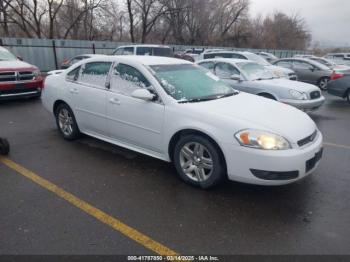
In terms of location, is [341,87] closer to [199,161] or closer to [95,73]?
[199,161]

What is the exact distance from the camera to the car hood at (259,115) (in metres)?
3.43

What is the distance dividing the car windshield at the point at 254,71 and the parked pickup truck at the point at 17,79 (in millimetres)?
6268

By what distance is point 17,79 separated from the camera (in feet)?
29.2

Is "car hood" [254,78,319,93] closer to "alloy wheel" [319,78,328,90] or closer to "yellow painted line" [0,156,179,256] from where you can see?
"yellow painted line" [0,156,179,256]

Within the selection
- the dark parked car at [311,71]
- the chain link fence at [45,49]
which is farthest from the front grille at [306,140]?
the chain link fence at [45,49]

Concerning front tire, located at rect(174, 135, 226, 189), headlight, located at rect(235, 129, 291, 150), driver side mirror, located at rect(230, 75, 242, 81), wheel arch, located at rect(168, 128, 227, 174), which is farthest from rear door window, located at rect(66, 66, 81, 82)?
driver side mirror, located at rect(230, 75, 242, 81)

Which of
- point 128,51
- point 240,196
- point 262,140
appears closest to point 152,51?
point 128,51

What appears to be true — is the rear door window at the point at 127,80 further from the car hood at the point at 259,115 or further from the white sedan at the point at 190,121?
the car hood at the point at 259,115

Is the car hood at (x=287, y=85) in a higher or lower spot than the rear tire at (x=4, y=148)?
higher

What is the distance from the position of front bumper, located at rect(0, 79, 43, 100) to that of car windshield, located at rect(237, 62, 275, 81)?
627 centimetres

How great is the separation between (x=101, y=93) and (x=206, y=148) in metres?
2.04

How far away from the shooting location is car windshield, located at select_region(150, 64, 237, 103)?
4.10 m

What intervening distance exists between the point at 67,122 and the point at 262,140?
3731 millimetres

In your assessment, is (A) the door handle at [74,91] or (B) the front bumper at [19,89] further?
(B) the front bumper at [19,89]
